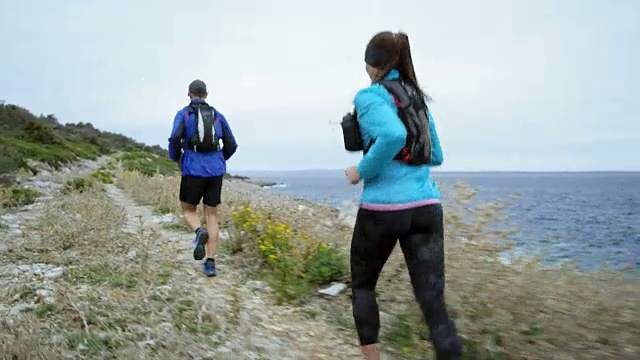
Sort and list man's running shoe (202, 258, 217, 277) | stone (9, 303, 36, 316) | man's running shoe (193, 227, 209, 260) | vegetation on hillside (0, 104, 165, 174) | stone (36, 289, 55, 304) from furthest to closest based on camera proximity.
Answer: vegetation on hillside (0, 104, 165, 174), man's running shoe (193, 227, 209, 260), man's running shoe (202, 258, 217, 277), stone (36, 289, 55, 304), stone (9, 303, 36, 316)

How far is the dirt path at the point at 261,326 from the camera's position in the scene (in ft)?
13.4

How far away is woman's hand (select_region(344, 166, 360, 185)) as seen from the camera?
9.90 feet

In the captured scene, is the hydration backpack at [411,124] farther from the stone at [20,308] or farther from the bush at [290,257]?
the stone at [20,308]

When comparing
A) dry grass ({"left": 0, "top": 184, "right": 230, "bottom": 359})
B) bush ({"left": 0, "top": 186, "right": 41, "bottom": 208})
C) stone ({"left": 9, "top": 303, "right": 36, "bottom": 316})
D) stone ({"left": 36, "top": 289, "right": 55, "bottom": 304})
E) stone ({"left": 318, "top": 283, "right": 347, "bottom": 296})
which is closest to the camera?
dry grass ({"left": 0, "top": 184, "right": 230, "bottom": 359})

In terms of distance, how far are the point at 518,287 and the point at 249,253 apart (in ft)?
12.7

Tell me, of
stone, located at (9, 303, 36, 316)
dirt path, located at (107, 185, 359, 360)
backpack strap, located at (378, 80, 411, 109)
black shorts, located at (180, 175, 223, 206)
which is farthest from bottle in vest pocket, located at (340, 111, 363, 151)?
black shorts, located at (180, 175, 223, 206)

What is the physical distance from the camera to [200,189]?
20.7 ft

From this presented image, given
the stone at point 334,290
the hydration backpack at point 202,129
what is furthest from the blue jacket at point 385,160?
the hydration backpack at point 202,129

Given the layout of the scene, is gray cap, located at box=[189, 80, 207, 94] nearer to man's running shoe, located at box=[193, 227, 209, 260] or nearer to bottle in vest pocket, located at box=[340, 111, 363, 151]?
man's running shoe, located at box=[193, 227, 209, 260]

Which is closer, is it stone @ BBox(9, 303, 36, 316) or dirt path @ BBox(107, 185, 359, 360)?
dirt path @ BBox(107, 185, 359, 360)

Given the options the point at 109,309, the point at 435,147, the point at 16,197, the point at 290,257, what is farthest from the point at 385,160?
the point at 16,197

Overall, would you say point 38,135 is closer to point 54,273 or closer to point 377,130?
point 54,273

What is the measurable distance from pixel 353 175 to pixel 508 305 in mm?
1682

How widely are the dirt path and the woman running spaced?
1.20m
